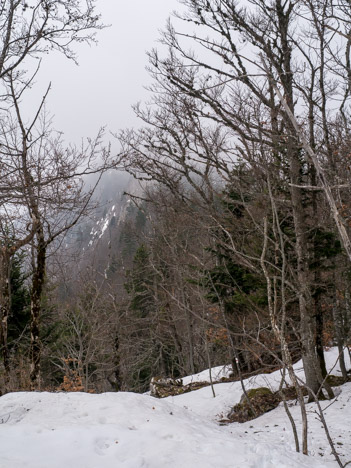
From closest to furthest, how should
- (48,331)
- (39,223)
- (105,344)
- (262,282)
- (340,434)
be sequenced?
(340,434), (39,223), (262,282), (48,331), (105,344)

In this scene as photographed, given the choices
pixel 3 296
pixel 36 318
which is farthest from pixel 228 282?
pixel 3 296

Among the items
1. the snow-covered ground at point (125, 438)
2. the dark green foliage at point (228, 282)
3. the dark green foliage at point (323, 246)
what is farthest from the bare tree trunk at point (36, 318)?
the dark green foliage at point (323, 246)

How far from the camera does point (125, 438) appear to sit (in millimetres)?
3967

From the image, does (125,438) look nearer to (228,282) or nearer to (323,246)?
(323,246)

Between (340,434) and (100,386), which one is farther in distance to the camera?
(100,386)

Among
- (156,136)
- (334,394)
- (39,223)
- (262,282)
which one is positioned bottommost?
(334,394)

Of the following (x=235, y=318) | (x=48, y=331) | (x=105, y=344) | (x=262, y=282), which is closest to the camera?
(x=262, y=282)

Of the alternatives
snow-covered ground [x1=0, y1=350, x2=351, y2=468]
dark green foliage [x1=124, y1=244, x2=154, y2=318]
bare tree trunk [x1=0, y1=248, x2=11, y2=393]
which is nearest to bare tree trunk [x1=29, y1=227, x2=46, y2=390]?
bare tree trunk [x1=0, y1=248, x2=11, y2=393]

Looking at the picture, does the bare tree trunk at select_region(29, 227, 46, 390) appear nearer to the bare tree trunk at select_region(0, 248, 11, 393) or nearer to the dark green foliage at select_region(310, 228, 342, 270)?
the bare tree trunk at select_region(0, 248, 11, 393)

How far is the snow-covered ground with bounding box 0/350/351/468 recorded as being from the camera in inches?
137

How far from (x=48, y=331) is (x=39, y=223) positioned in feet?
29.9

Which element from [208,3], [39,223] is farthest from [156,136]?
[39,223]

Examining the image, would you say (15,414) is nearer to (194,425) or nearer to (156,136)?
(194,425)

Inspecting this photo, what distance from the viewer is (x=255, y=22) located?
7.77 metres
